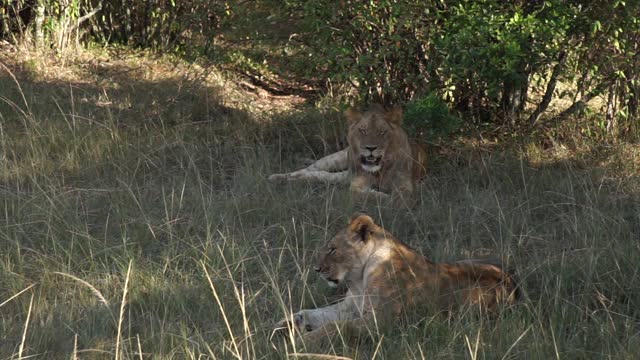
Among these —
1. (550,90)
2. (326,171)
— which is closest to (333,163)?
(326,171)

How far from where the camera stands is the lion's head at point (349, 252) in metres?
4.55

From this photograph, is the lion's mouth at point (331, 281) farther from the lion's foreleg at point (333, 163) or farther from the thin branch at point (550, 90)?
the thin branch at point (550, 90)

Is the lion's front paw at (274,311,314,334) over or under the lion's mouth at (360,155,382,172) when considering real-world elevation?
under

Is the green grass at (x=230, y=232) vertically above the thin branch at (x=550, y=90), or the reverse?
the thin branch at (x=550, y=90)

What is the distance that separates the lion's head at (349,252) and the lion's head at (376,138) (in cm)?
210

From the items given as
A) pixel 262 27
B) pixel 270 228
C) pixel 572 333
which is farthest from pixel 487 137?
pixel 572 333

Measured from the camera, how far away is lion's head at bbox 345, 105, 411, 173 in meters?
6.71

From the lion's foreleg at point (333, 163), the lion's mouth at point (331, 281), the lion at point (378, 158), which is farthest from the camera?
the lion's foreleg at point (333, 163)

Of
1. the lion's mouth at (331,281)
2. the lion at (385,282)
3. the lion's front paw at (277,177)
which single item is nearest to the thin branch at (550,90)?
the lion's front paw at (277,177)

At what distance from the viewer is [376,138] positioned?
672 cm

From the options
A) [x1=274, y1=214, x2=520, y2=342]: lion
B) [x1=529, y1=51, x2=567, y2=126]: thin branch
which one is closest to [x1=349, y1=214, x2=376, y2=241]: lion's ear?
[x1=274, y1=214, x2=520, y2=342]: lion

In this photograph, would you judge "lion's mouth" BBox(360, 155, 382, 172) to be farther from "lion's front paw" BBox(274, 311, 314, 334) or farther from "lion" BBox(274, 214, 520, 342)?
"lion's front paw" BBox(274, 311, 314, 334)

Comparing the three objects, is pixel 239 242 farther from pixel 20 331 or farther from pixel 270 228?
pixel 20 331

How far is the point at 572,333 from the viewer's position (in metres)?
4.20
